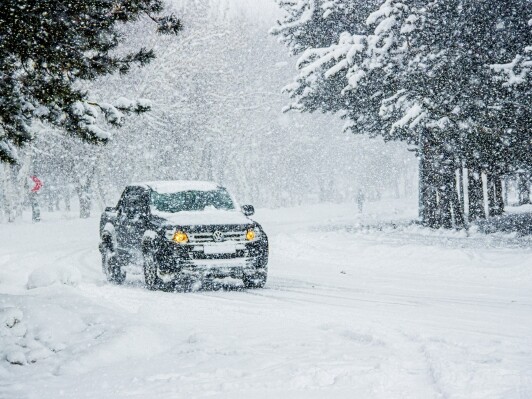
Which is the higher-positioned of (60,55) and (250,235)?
(60,55)

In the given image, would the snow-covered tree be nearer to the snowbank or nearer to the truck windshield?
the truck windshield

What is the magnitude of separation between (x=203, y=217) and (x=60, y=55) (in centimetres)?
400

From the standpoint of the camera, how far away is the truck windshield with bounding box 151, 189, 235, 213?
12148 millimetres

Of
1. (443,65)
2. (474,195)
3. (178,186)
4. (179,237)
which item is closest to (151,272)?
(179,237)

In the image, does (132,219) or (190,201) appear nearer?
(190,201)

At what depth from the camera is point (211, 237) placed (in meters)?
11.2

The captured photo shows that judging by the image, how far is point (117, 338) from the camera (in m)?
6.68

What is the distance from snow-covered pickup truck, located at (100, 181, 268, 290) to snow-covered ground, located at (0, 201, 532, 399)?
0.41 metres

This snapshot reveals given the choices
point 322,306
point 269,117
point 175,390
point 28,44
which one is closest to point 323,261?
point 322,306

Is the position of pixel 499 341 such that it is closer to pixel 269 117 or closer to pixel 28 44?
pixel 28 44

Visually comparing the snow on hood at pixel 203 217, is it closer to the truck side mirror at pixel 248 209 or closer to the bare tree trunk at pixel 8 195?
the truck side mirror at pixel 248 209

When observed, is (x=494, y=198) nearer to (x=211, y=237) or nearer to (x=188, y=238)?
(x=211, y=237)

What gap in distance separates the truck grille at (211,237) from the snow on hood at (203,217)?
19 cm

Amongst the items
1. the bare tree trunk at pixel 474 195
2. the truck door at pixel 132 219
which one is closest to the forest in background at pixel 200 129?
the bare tree trunk at pixel 474 195
